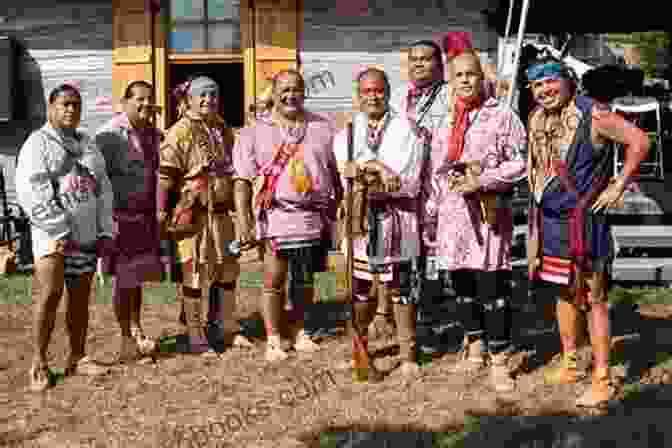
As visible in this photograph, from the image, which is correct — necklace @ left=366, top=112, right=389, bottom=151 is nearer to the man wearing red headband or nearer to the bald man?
the man wearing red headband

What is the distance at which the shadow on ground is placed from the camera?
3633 millimetres

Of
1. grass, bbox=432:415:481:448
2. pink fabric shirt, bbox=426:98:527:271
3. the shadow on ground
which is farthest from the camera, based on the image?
pink fabric shirt, bbox=426:98:527:271

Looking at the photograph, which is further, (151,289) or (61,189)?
(151,289)

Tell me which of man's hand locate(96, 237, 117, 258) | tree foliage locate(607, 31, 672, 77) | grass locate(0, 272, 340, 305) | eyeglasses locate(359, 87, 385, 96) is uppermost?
tree foliage locate(607, 31, 672, 77)

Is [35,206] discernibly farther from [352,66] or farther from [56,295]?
[352,66]

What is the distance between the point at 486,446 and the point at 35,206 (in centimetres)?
257

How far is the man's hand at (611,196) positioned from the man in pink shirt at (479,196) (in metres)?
0.40

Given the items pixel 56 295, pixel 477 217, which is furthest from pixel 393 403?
pixel 56 295

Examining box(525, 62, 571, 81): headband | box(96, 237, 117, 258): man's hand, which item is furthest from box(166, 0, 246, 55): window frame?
box(525, 62, 571, 81): headband

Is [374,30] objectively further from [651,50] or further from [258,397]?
[651,50]

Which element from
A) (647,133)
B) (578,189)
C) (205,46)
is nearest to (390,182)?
(578,189)

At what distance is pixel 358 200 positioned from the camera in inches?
180

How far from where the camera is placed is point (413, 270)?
186 inches

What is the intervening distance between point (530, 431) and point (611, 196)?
1.22 meters
